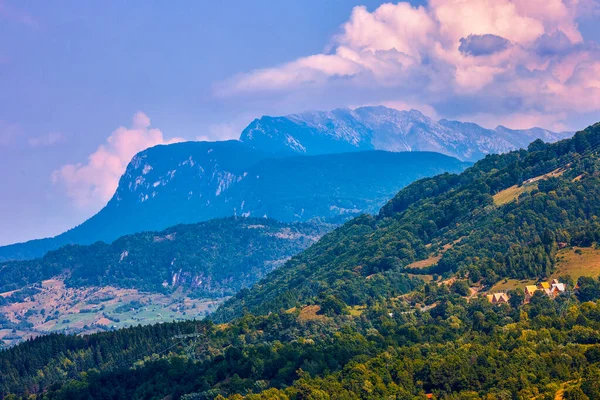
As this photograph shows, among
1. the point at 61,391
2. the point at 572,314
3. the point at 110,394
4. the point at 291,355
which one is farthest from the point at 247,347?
the point at 572,314

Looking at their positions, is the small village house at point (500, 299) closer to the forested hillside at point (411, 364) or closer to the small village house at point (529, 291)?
the forested hillside at point (411, 364)

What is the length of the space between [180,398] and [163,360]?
24.0m

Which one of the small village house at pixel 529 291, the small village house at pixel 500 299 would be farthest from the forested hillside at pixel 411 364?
the small village house at pixel 529 291

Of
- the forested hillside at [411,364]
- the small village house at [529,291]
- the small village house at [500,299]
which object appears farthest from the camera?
the small village house at [500,299]

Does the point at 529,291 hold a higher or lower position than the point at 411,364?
higher

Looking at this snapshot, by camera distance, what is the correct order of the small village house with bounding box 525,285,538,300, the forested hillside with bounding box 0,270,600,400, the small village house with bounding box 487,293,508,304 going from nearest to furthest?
the forested hillside with bounding box 0,270,600,400 < the small village house with bounding box 525,285,538,300 < the small village house with bounding box 487,293,508,304

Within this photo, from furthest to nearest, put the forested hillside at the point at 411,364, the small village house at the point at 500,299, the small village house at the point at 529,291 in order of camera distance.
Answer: the small village house at the point at 500,299
the small village house at the point at 529,291
the forested hillside at the point at 411,364

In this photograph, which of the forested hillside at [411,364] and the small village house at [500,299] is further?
the small village house at [500,299]

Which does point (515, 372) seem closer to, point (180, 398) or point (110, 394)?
point (180, 398)

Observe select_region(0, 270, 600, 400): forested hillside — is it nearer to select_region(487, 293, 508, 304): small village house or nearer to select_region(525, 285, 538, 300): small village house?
select_region(487, 293, 508, 304): small village house

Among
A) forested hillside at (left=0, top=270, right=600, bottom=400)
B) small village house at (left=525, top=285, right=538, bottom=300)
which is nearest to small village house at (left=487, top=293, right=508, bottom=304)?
forested hillside at (left=0, top=270, right=600, bottom=400)

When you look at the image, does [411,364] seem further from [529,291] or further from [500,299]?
[529,291]

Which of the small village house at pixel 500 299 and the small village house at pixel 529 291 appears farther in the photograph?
the small village house at pixel 500 299

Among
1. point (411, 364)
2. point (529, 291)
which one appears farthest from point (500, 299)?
point (411, 364)
